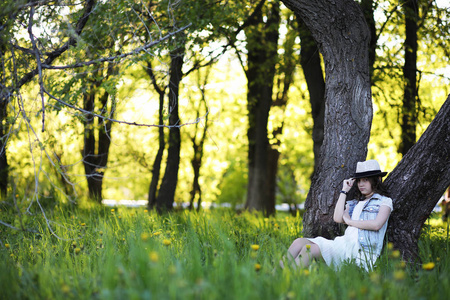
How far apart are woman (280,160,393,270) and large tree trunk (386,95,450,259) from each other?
241 millimetres

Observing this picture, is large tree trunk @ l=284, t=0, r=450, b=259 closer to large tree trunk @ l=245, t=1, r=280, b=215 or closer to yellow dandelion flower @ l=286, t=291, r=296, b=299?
yellow dandelion flower @ l=286, t=291, r=296, b=299

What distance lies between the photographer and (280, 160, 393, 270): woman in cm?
443

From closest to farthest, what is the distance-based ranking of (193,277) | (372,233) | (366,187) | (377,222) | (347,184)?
(193,277), (377,222), (372,233), (366,187), (347,184)

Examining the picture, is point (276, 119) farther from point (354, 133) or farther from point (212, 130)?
point (354, 133)

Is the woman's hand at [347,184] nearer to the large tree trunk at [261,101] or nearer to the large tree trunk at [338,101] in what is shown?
the large tree trunk at [338,101]

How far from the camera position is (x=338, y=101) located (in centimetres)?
535

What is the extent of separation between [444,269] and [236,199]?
18985 millimetres

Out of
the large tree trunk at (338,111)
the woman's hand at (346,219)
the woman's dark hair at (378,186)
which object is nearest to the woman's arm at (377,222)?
the woman's hand at (346,219)

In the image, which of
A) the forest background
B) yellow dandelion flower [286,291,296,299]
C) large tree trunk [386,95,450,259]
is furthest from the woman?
the forest background

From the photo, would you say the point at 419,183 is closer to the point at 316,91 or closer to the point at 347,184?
the point at 347,184

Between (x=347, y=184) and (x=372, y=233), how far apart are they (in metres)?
0.67

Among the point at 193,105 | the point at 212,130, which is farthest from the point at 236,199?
the point at 193,105

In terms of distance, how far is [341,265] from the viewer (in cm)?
391

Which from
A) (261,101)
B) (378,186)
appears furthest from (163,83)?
(378,186)
